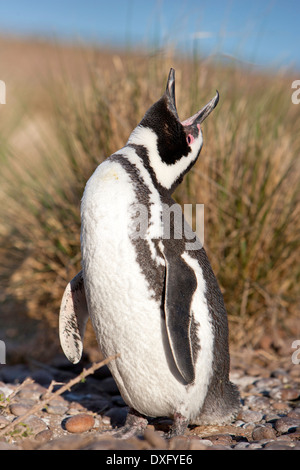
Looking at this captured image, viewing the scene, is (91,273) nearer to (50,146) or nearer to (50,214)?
(50,214)

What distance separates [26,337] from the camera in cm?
357

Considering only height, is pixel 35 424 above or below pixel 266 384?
above

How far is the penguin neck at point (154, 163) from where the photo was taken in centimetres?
199

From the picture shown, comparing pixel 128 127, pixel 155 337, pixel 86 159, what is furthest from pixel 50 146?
pixel 155 337

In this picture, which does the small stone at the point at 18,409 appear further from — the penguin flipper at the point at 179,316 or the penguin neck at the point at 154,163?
the penguin neck at the point at 154,163

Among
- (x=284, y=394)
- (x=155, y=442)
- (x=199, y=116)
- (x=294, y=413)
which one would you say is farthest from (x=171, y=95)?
(x=284, y=394)

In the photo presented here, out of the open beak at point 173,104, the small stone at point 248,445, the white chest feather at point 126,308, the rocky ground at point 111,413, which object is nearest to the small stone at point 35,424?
the rocky ground at point 111,413

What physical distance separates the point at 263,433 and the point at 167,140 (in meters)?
1.19

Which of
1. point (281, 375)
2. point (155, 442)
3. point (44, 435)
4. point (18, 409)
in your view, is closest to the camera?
point (155, 442)

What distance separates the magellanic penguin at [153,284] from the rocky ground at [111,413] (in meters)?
0.17

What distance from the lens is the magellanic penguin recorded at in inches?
72.4

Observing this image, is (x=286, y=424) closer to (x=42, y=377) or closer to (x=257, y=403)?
(x=257, y=403)

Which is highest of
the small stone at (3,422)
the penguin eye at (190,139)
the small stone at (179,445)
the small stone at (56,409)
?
the penguin eye at (190,139)

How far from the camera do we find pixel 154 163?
1.99 metres
